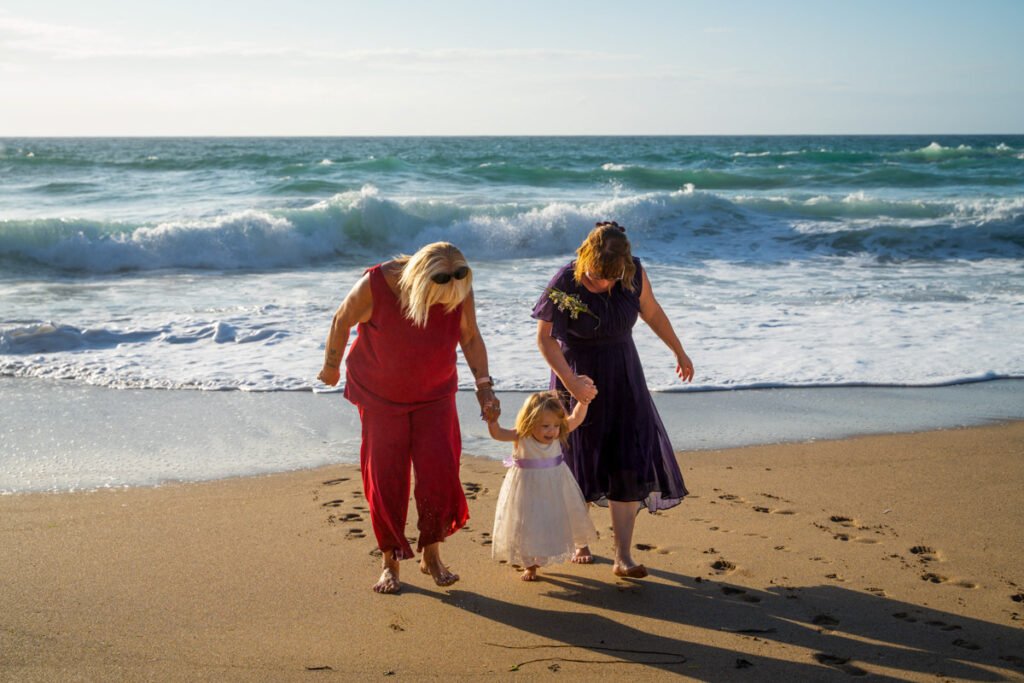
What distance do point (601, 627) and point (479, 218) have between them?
15687 millimetres

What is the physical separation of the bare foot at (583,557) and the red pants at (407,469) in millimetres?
640

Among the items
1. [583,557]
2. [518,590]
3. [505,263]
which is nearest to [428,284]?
[518,590]

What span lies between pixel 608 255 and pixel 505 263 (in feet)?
38.7

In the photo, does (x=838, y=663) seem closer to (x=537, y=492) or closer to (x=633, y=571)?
(x=633, y=571)

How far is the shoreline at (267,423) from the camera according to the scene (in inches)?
221

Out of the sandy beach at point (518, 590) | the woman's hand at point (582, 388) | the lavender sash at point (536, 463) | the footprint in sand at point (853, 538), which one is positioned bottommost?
the sandy beach at point (518, 590)

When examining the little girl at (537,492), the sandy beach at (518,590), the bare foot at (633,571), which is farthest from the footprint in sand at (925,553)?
the little girl at (537,492)

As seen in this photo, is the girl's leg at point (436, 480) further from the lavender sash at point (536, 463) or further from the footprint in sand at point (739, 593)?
the footprint in sand at point (739, 593)

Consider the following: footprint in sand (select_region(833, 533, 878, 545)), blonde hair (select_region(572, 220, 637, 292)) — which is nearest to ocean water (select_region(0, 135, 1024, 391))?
footprint in sand (select_region(833, 533, 878, 545))

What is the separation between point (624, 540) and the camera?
4.15 metres

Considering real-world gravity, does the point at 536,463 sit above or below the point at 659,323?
below

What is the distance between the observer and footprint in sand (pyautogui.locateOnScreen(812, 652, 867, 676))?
327 centimetres

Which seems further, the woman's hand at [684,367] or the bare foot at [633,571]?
the woman's hand at [684,367]

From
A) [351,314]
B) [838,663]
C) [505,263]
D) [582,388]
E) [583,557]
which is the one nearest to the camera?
[838,663]
